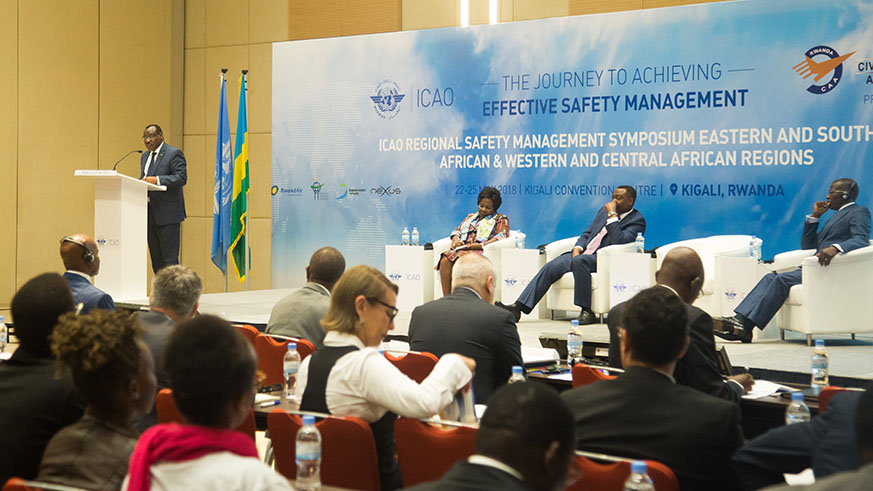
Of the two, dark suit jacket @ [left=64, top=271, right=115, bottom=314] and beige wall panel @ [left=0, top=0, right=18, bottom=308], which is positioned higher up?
beige wall panel @ [left=0, top=0, right=18, bottom=308]

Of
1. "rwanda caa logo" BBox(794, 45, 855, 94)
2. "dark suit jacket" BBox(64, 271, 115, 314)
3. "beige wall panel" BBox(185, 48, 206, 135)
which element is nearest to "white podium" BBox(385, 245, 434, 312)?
A: "rwanda caa logo" BBox(794, 45, 855, 94)

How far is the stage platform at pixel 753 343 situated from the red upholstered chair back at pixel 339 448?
2392mm

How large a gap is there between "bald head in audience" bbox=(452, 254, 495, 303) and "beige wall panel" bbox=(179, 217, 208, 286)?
912 cm

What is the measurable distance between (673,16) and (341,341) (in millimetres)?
6603

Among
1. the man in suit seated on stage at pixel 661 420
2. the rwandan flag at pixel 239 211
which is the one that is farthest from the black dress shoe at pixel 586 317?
the man in suit seated on stage at pixel 661 420

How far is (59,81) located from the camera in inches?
448

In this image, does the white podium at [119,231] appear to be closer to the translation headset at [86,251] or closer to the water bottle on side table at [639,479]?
the translation headset at [86,251]

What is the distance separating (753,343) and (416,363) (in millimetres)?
4417

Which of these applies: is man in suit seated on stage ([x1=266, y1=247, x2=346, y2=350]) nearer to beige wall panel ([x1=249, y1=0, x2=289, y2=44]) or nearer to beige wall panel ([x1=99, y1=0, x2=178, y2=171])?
beige wall panel ([x1=249, y1=0, x2=289, y2=44])

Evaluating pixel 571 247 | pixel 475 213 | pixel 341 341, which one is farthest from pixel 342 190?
pixel 341 341

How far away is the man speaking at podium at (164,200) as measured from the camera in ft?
29.4

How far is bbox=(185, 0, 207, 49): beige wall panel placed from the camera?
1271cm

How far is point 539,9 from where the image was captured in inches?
404

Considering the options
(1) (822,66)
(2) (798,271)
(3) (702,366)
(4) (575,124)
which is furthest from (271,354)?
(1) (822,66)
